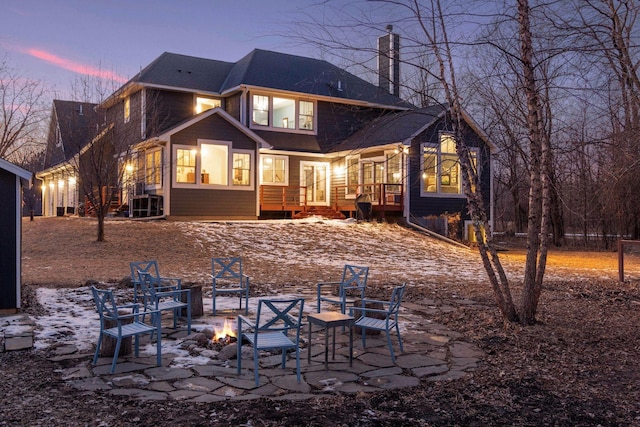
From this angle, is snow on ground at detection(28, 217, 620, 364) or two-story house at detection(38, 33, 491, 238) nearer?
snow on ground at detection(28, 217, 620, 364)

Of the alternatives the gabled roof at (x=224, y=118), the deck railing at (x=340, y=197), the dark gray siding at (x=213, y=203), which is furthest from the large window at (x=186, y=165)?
the deck railing at (x=340, y=197)

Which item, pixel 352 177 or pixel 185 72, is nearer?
pixel 185 72

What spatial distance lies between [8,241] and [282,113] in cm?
1916

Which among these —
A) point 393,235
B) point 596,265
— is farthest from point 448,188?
point 596,265

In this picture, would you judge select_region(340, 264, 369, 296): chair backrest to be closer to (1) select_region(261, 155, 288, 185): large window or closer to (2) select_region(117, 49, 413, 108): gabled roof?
(2) select_region(117, 49, 413, 108): gabled roof

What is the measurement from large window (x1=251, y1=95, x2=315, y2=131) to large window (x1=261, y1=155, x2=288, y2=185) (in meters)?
1.56

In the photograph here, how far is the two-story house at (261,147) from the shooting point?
21.7m

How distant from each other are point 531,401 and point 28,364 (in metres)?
4.78

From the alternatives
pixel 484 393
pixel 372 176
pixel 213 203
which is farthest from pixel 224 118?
pixel 484 393

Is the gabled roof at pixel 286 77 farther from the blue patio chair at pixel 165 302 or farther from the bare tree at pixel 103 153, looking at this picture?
the blue patio chair at pixel 165 302

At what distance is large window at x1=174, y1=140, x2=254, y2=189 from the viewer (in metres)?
21.7

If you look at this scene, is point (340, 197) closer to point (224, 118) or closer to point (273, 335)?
point (224, 118)

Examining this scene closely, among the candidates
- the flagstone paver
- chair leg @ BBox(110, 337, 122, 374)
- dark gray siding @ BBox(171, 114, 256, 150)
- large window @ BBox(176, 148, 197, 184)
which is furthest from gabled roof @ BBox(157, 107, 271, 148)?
chair leg @ BBox(110, 337, 122, 374)

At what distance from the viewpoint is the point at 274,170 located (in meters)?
24.8
